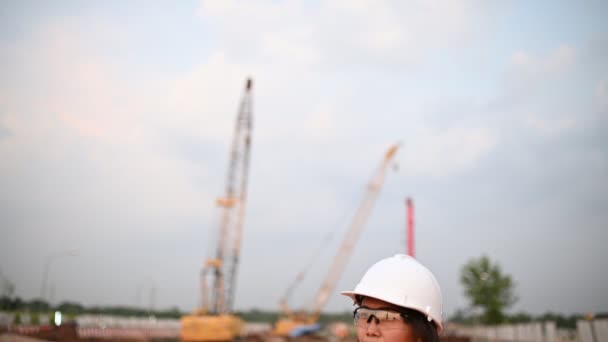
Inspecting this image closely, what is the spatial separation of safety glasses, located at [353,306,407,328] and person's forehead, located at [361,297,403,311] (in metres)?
0.05

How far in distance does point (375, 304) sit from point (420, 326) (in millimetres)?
234

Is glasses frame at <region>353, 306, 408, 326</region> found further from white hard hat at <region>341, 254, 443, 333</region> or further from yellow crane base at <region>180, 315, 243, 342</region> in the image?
yellow crane base at <region>180, 315, 243, 342</region>

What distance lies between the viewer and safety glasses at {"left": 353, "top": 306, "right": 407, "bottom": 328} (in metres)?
2.22

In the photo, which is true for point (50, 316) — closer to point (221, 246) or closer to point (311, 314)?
point (221, 246)

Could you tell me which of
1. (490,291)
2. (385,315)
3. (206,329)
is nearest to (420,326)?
(385,315)

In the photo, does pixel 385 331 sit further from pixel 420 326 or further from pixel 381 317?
pixel 420 326

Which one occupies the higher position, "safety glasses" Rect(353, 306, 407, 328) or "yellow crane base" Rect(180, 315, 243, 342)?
"safety glasses" Rect(353, 306, 407, 328)

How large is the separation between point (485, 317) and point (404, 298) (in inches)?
2378

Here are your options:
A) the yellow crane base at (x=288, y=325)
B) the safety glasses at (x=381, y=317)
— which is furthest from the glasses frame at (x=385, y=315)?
the yellow crane base at (x=288, y=325)

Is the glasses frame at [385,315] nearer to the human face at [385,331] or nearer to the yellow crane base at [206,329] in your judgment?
the human face at [385,331]

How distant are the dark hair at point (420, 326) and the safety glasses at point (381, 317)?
0.10 feet

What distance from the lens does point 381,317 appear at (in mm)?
2238

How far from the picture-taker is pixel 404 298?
7.72ft

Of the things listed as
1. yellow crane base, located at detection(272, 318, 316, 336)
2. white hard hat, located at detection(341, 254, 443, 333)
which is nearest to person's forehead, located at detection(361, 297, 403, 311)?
white hard hat, located at detection(341, 254, 443, 333)
